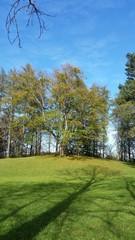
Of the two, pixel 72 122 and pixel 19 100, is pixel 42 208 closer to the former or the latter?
pixel 72 122

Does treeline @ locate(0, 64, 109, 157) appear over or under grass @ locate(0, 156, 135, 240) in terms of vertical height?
over

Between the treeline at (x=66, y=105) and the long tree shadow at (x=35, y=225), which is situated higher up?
the treeline at (x=66, y=105)

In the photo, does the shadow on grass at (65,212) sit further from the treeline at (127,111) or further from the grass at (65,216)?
the treeline at (127,111)

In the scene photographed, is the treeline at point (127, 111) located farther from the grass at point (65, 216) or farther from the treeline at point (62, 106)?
the grass at point (65, 216)

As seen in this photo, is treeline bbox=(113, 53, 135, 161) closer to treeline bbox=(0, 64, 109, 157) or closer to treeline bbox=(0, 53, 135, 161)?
treeline bbox=(0, 53, 135, 161)

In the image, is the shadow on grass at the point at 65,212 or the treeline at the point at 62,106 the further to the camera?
the treeline at the point at 62,106

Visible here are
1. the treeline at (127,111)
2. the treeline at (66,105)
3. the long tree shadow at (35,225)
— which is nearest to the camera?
the long tree shadow at (35,225)

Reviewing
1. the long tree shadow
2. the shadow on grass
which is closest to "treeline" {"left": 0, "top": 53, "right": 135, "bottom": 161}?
the shadow on grass

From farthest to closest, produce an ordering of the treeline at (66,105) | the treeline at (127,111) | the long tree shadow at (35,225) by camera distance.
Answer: the treeline at (66,105) → the treeline at (127,111) → the long tree shadow at (35,225)

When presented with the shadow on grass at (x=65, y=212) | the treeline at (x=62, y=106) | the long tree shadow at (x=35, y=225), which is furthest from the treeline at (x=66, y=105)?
the long tree shadow at (x=35, y=225)

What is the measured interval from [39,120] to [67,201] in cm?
2283

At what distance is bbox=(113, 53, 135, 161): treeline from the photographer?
100ft

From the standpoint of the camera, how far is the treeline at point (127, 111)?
30.6 m

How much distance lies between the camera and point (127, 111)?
30375 mm
